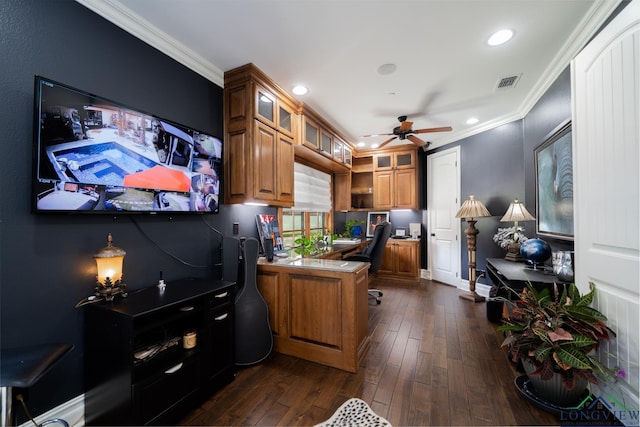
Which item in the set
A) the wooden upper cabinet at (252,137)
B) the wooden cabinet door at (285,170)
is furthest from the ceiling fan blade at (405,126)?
the wooden upper cabinet at (252,137)

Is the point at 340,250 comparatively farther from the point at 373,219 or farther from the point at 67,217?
the point at 67,217

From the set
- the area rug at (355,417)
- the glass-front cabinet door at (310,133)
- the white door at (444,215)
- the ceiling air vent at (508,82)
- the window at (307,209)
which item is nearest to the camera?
the area rug at (355,417)

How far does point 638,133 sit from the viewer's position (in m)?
1.23

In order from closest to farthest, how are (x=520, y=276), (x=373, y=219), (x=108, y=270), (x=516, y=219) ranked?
(x=108, y=270) < (x=520, y=276) < (x=516, y=219) < (x=373, y=219)

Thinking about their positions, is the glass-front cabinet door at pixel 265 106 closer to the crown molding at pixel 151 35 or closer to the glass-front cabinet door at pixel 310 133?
the crown molding at pixel 151 35

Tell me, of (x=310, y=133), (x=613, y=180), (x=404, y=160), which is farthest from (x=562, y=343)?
(x=404, y=160)

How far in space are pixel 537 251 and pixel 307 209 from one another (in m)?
2.98

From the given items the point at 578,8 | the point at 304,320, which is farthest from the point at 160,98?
the point at 578,8

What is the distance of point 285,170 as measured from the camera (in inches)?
113

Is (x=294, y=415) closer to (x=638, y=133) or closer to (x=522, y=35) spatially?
(x=638, y=133)

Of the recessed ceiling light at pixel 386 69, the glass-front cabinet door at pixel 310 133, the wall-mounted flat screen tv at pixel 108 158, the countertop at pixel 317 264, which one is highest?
the recessed ceiling light at pixel 386 69

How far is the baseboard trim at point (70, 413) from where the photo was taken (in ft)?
4.60

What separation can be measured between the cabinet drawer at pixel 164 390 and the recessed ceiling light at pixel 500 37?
3.34 metres

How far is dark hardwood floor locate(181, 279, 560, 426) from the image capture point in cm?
158
